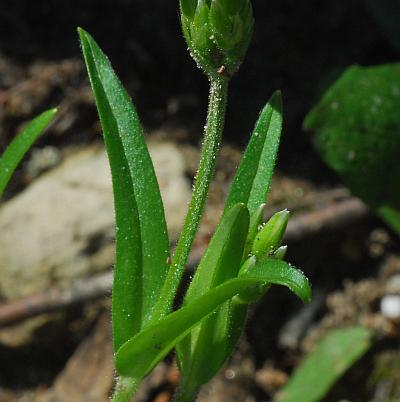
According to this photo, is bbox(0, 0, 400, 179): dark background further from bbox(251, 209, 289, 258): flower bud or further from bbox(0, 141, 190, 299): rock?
bbox(251, 209, 289, 258): flower bud

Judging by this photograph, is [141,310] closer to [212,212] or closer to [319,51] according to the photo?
[212,212]

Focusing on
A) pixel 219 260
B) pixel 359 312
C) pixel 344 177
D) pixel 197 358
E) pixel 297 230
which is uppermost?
pixel 219 260

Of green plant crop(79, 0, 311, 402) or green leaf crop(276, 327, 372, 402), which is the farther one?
green leaf crop(276, 327, 372, 402)

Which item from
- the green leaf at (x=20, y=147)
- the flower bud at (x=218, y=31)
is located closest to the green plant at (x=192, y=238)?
the flower bud at (x=218, y=31)

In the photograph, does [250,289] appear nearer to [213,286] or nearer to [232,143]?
[213,286]

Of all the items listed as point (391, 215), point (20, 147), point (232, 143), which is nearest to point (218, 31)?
point (20, 147)

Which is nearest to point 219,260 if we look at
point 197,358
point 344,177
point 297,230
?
point 197,358

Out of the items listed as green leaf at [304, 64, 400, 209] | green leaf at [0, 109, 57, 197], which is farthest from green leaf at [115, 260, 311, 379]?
green leaf at [304, 64, 400, 209]
